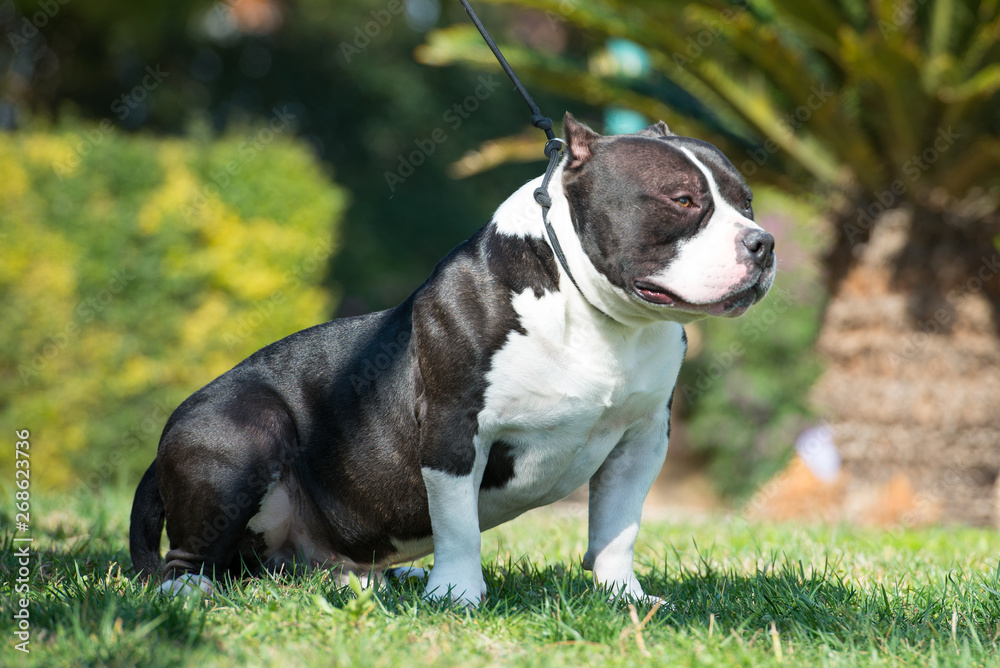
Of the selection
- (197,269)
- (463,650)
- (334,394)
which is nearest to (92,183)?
(197,269)

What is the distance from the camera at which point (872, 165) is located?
276 inches

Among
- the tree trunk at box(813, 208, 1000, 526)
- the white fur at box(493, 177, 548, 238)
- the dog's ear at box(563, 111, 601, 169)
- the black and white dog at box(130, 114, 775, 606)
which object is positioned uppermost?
the dog's ear at box(563, 111, 601, 169)

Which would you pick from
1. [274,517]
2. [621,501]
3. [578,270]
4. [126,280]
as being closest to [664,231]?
[578,270]

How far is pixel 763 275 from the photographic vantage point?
2.55m

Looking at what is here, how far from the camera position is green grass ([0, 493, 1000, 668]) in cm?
207

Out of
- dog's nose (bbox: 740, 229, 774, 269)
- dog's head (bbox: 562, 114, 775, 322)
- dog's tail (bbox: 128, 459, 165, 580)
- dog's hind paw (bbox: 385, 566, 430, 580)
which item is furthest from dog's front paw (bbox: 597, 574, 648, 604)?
dog's tail (bbox: 128, 459, 165, 580)

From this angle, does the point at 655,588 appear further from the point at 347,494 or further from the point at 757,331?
the point at 757,331

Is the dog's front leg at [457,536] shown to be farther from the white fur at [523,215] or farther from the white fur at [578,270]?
the white fur at [523,215]

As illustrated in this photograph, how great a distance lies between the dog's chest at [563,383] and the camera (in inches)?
104

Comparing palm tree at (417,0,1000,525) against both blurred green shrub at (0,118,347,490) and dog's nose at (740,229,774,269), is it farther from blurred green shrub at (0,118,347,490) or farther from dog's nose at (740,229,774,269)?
dog's nose at (740,229,774,269)

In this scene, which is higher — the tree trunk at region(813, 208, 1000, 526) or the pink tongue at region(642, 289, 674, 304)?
the pink tongue at region(642, 289, 674, 304)

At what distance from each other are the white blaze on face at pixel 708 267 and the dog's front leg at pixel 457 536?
782 mm

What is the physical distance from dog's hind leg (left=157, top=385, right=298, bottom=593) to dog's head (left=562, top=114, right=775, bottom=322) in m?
1.16

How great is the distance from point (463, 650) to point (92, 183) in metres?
6.35
